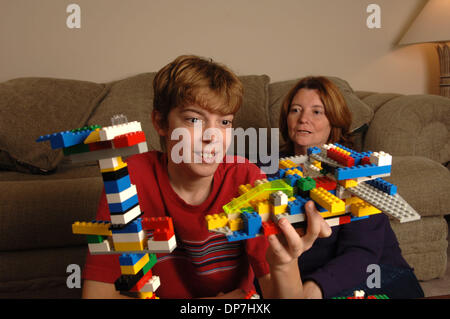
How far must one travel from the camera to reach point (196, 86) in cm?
71

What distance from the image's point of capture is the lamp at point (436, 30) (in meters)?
1.88

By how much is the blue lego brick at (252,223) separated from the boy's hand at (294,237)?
0.03 meters

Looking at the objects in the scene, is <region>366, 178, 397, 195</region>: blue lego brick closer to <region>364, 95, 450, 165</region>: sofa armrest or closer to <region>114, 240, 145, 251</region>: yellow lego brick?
<region>114, 240, 145, 251</region>: yellow lego brick

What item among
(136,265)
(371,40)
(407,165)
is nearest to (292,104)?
(407,165)

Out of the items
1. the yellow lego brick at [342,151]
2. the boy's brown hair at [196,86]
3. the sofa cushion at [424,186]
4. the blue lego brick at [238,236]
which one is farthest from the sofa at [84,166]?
the blue lego brick at [238,236]

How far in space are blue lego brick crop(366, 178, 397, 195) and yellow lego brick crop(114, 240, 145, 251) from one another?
15.2 inches

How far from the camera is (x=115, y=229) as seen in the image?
0.48 m

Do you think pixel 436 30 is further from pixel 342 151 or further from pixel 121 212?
pixel 121 212

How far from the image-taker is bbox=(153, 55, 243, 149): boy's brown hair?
2.29ft

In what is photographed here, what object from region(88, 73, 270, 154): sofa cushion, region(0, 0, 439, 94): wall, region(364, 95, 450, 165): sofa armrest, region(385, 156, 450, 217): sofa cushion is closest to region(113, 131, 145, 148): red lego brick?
region(385, 156, 450, 217): sofa cushion

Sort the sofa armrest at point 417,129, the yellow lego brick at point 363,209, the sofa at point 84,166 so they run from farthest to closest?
1. the sofa armrest at point 417,129
2. the sofa at point 84,166
3. the yellow lego brick at point 363,209

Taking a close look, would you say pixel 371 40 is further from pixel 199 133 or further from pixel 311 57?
pixel 199 133

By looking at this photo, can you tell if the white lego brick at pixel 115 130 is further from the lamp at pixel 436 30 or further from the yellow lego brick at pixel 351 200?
the lamp at pixel 436 30

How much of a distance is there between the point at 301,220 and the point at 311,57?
187 centimetres
